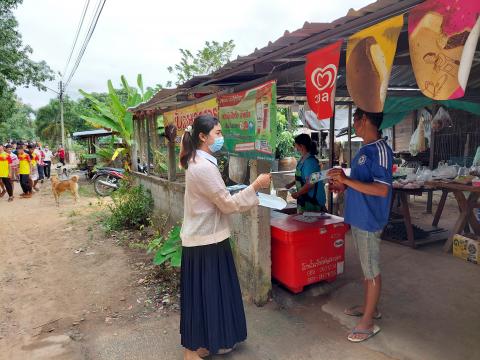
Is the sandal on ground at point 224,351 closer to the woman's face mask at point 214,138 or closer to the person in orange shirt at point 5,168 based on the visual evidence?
the woman's face mask at point 214,138

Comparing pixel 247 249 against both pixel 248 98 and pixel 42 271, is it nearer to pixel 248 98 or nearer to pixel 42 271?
pixel 248 98

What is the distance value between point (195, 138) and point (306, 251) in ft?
5.72

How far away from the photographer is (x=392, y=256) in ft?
15.6

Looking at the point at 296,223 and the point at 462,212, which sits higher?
the point at 296,223

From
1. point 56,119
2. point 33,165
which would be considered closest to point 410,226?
point 33,165

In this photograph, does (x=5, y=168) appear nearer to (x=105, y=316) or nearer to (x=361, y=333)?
(x=105, y=316)

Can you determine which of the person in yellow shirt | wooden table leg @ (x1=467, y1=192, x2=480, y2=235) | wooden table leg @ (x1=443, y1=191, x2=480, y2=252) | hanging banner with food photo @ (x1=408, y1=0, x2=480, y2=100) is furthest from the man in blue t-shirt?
the person in yellow shirt

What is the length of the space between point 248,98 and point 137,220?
5.11 metres

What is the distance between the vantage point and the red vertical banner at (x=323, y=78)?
251 cm

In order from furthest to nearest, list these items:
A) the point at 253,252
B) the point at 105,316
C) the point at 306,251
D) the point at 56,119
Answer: the point at 56,119 < the point at 105,316 < the point at 253,252 < the point at 306,251

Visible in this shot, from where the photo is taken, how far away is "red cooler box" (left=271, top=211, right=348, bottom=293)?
137 inches

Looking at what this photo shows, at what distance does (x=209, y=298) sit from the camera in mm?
2623

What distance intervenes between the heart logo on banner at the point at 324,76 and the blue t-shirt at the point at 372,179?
0.62 m

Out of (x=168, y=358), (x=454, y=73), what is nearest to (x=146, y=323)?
(x=168, y=358)
